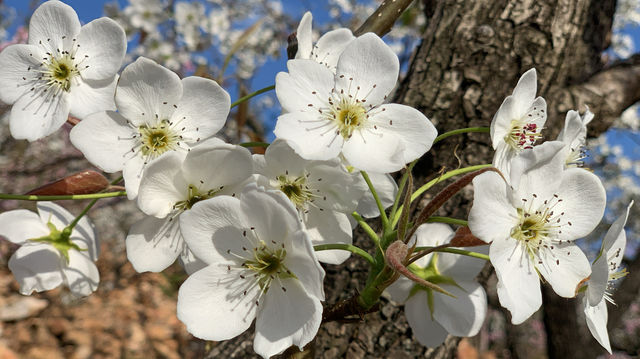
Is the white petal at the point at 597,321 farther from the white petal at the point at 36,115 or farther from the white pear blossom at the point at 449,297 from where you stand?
the white petal at the point at 36,115

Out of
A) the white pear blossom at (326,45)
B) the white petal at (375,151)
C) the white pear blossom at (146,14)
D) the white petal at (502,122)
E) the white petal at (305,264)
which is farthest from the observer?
the white pear blossom at (146,14)

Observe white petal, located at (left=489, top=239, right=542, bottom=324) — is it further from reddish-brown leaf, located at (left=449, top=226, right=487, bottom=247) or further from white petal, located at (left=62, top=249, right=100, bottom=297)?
white petal, located at (left=62, top=249, right=100, bottom=297)

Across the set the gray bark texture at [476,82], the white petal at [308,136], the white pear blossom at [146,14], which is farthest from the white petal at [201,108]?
the white pear blossom at [146,14]

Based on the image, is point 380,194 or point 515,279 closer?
point 515,279

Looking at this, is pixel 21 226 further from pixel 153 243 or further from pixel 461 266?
pixel 461 266

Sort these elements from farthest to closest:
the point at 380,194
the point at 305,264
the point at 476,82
→ the point at 476,82 < the point at 380,194 < the point at 305,264

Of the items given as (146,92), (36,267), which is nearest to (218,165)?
(146,92)

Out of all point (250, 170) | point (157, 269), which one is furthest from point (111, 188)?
point (250, 170)
